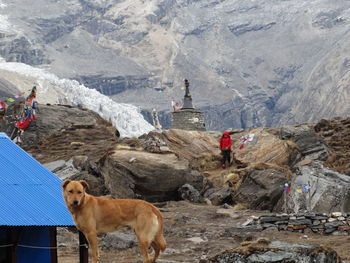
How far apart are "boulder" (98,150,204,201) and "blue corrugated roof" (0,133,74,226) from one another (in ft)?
43.3

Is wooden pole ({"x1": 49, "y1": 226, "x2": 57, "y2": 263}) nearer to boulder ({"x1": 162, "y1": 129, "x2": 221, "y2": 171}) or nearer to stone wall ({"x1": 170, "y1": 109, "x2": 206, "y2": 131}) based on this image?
boulder ({"x1": 162, "y1": 129, "x2": 221, "y2": 171})

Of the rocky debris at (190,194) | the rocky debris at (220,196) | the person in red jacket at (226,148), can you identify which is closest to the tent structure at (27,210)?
the rocky debris at (190,194)

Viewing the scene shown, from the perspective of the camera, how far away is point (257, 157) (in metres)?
36.1

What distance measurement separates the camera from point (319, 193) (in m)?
24.9

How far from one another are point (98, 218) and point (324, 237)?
398 inches

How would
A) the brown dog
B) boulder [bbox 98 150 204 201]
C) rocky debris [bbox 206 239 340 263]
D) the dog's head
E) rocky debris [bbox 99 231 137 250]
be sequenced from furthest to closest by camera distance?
1. boulder [bbox 98 150 204 201]
2. rocky debris [bbox 99 231 137 250]
3. rocky debris [bbox 206 239 340 263]
4. the brown dog
5. the dog's head

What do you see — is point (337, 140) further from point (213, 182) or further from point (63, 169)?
point (63, 169)

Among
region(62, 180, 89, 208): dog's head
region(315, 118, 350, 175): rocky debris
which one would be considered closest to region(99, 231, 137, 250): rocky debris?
region(62, 180, 89, 208): dog's head

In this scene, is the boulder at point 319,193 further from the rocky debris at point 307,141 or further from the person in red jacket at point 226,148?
the rocky debris at point 307,141

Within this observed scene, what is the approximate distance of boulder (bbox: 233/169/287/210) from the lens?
2848cm

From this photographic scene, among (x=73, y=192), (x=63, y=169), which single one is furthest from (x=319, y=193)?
(x=63, y=169)

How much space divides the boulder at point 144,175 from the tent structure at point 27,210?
13.2 metres

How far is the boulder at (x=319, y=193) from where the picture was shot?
2444cm

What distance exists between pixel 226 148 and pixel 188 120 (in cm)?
3403
